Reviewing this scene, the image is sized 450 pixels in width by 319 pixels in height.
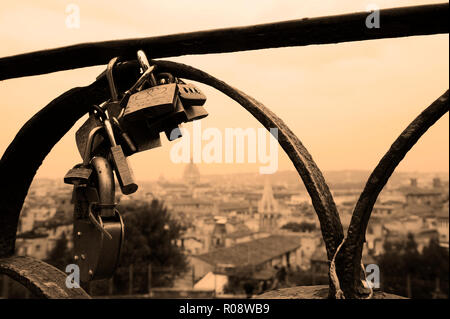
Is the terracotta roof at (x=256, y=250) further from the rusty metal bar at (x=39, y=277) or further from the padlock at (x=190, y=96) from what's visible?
the padlock at (x=190, y=96)

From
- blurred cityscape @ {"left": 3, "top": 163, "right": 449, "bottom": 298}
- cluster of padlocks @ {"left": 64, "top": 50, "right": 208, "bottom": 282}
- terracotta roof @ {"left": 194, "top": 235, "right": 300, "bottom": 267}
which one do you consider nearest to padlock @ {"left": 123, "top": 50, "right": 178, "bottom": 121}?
cluster of padlocks @ {"left": 64, "top": 50, "right": 208, "bottom": 282}

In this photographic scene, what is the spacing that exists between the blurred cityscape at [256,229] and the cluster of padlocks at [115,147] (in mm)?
12882

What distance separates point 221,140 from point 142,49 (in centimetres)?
17

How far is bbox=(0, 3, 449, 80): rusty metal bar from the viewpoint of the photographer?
45 cm

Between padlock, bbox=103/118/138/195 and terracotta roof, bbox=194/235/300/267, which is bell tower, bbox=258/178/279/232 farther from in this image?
padlock, bbox=103/118/138/195

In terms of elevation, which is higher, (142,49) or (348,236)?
(142,49)

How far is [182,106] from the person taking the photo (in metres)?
0.55

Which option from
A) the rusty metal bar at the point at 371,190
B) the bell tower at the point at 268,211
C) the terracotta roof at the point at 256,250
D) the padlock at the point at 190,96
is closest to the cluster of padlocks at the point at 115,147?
the padlock at the point at 190,96

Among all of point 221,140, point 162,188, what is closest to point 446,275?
point 162,188

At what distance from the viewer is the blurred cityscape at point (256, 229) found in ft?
47.5

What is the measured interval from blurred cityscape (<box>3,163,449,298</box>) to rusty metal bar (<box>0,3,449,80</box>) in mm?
12793

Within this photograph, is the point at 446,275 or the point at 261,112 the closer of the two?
the point at 261,112

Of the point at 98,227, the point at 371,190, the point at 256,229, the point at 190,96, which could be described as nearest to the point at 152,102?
the point at 190,96
